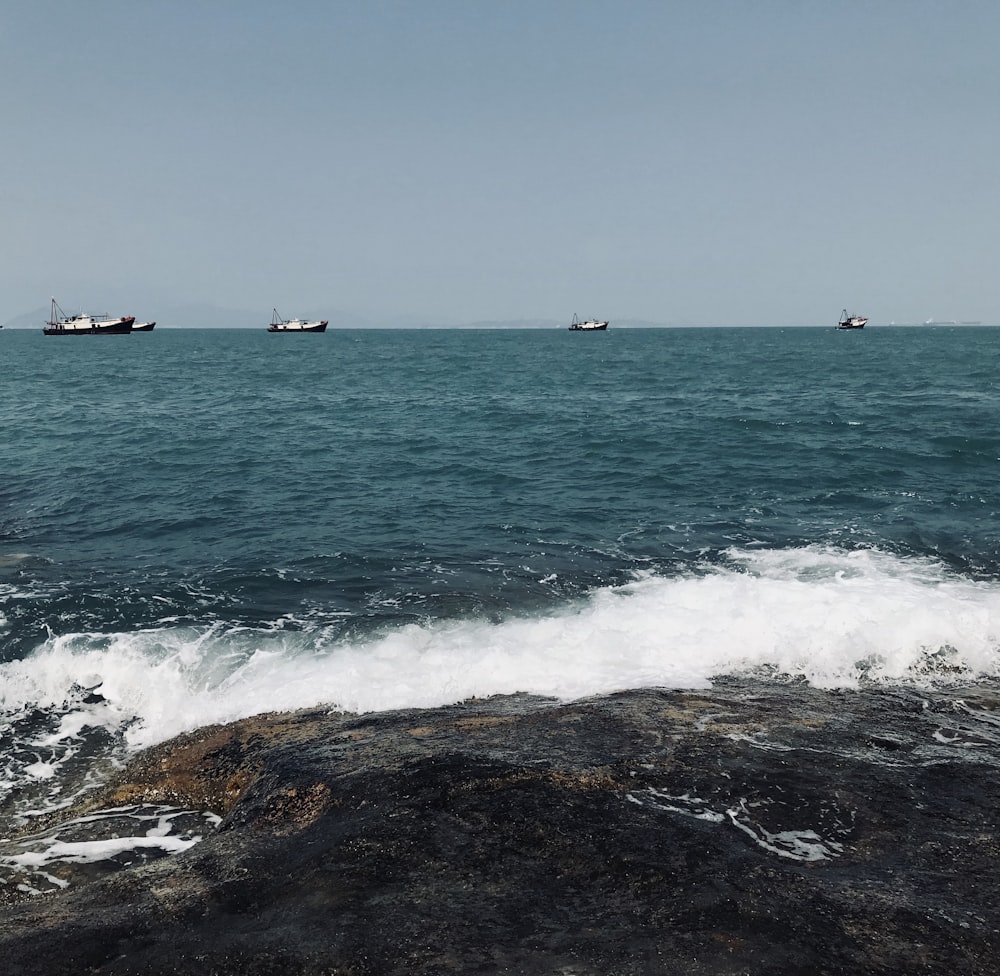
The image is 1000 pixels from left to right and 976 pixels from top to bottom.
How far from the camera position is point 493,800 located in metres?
8.05

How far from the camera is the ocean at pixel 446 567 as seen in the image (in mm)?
12953

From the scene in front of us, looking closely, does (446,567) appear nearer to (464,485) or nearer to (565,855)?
(464,485)

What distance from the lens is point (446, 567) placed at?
19.8 meters

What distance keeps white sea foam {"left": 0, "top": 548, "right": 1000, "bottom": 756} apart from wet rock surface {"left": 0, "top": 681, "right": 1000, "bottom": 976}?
7.04 feet

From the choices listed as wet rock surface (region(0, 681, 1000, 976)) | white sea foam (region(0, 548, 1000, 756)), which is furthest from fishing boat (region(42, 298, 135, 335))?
wet rock surface (region(0, 681, 1000, 976))

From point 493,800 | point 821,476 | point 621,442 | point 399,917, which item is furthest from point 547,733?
point 621,442

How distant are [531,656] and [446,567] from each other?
241 inches

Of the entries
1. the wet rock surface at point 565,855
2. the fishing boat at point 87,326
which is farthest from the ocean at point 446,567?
the fishing boat at point 87,326

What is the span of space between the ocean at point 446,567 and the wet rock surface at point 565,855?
5.96 feet

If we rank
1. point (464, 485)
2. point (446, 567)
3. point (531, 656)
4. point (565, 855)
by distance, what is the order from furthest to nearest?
point (464, 485)
point (446, 567)
point (531, 656)
point (565, 855)

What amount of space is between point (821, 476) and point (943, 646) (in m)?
16.1

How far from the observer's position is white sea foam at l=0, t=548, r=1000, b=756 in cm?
1284

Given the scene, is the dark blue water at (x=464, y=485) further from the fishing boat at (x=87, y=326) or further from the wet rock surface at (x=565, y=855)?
the fishing boat at (x=87, y=326)

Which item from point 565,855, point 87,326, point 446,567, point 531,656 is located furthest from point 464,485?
point 87,326
